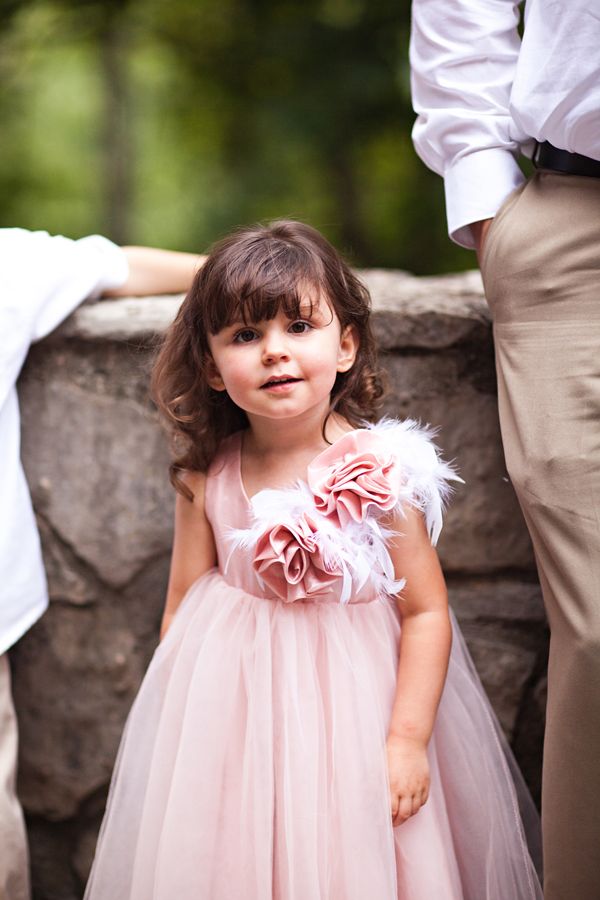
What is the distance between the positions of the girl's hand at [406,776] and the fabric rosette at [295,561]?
0.26 metres

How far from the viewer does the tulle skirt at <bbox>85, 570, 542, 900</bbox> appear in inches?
53.5

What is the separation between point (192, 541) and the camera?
1.58m

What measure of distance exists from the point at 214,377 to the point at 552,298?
0.55 m

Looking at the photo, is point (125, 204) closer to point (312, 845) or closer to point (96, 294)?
point (96, 294)

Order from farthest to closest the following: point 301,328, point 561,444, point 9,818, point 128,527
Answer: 1. point 128,527
2. point 9,818
3. point 301,328
4. point 561,444

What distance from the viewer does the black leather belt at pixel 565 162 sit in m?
1.40

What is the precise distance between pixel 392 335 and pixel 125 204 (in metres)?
5.69

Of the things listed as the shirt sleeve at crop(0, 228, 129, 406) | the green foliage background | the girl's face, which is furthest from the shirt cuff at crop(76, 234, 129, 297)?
the green foliage background

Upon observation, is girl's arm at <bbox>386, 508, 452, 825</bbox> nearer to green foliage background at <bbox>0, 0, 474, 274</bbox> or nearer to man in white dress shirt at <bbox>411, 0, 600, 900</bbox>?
man in white dress shirt at <bbox>411, 0, 600, 900</bbox>

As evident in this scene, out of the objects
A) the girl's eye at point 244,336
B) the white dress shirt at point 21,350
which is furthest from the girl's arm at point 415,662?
the white dress shirt at point 21,350

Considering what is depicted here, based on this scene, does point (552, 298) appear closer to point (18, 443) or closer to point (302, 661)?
point (302, 661)

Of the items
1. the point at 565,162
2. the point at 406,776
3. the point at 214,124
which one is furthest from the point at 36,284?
the point at 214,124

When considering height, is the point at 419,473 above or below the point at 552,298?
below

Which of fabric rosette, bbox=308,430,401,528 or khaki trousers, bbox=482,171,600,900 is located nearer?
khaki trousers, bbox=482,171,600,900
